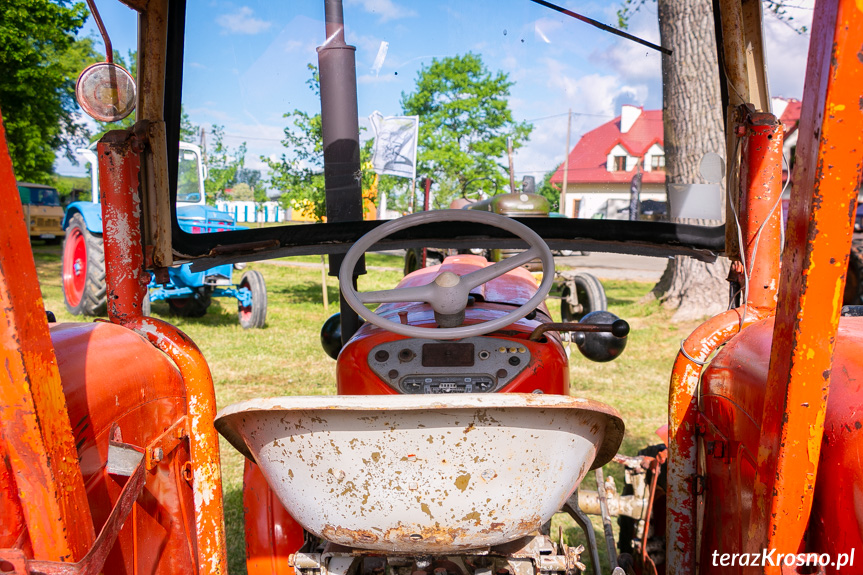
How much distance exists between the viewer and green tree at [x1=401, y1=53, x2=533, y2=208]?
209 centimetres

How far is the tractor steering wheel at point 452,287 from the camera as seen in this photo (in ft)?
5.45

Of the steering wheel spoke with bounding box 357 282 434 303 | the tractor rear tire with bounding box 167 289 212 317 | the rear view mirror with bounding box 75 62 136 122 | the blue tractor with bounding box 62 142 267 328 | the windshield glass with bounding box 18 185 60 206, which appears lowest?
the tractor rear tire with bounding box 167 289 212 317

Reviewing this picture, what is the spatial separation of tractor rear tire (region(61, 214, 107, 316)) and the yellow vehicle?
12.8m

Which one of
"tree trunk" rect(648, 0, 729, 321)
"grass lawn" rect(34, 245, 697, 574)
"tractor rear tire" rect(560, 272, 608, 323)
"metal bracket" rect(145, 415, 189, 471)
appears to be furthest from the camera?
"tractor rear tire" rect(560, 272, 608, 323)

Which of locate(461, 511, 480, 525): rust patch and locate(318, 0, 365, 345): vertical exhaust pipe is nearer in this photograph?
locate(461, 511, 480, 525): rust patch

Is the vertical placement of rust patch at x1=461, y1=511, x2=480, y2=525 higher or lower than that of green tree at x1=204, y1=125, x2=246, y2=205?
lower

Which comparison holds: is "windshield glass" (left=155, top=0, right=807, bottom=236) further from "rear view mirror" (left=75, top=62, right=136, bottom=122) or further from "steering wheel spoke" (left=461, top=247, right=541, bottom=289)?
"steering wheel spoke" (left=461, top=247, right=541, bottom=289)

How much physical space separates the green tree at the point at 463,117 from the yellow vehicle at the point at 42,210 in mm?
20907

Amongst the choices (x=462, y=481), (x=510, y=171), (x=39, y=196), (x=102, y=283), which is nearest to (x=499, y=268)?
(x=510, y=171)

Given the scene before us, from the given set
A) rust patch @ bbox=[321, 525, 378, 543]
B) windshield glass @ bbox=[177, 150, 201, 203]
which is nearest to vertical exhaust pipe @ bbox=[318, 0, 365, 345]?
windshield glass @ bbox=[177, 150, 201, 203]

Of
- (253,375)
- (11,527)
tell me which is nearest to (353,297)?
(11,527)

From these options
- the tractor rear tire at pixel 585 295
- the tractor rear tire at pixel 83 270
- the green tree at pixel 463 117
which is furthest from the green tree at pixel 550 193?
the tractor rear tire at pixel 83 270

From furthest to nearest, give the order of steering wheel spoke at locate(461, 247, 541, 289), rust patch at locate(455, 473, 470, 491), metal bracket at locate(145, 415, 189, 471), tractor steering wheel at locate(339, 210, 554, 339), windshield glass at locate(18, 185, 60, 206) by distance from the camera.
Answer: windshield glass at locate(18, 185, 60, 206) → steering wheel spoke at locate(461, 247, 541, 289) → tractor steering wheel at locate(339, 210, 554, 339) → metal bracket at locate(145, 415, 189, 471) → rust patch at locate(455, 473, 470, 491)

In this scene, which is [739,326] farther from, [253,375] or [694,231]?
[253,375]
